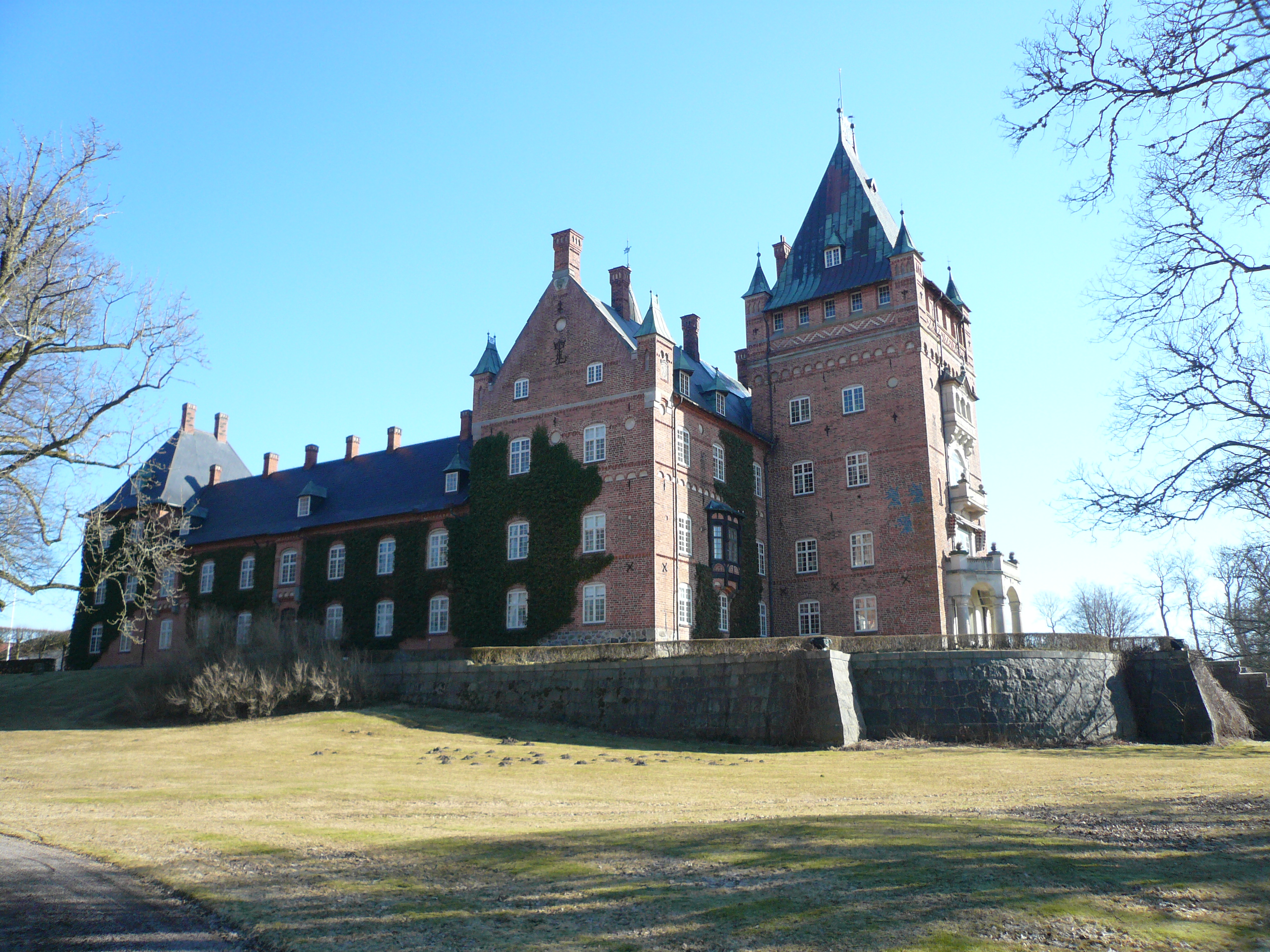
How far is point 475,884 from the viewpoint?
29.3ft

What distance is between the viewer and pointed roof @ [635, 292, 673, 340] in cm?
3659

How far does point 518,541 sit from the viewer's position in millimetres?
38250

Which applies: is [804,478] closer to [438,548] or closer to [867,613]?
[867,613]

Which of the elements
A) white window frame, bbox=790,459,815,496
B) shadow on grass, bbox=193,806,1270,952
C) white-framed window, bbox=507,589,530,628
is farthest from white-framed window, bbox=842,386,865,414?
shadow on grass, bbox=193,806,1270,952

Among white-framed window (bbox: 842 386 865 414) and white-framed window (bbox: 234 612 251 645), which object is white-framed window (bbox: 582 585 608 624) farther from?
white-framed window (bbox: 234 612 251 645)

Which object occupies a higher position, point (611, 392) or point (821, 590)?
point (611, 392)

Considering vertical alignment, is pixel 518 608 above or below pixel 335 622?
above

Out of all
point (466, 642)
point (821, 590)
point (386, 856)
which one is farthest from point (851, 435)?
point (386, 856)

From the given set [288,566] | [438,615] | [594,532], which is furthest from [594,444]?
[288,566]

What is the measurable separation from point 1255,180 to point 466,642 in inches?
1281

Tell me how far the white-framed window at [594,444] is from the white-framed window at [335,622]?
49.0 feet

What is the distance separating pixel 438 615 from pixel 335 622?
644cm

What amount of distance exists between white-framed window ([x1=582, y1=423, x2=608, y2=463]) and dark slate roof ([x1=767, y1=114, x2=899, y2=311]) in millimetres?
11264

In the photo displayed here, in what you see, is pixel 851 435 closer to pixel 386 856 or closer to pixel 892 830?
pixel 892 830
